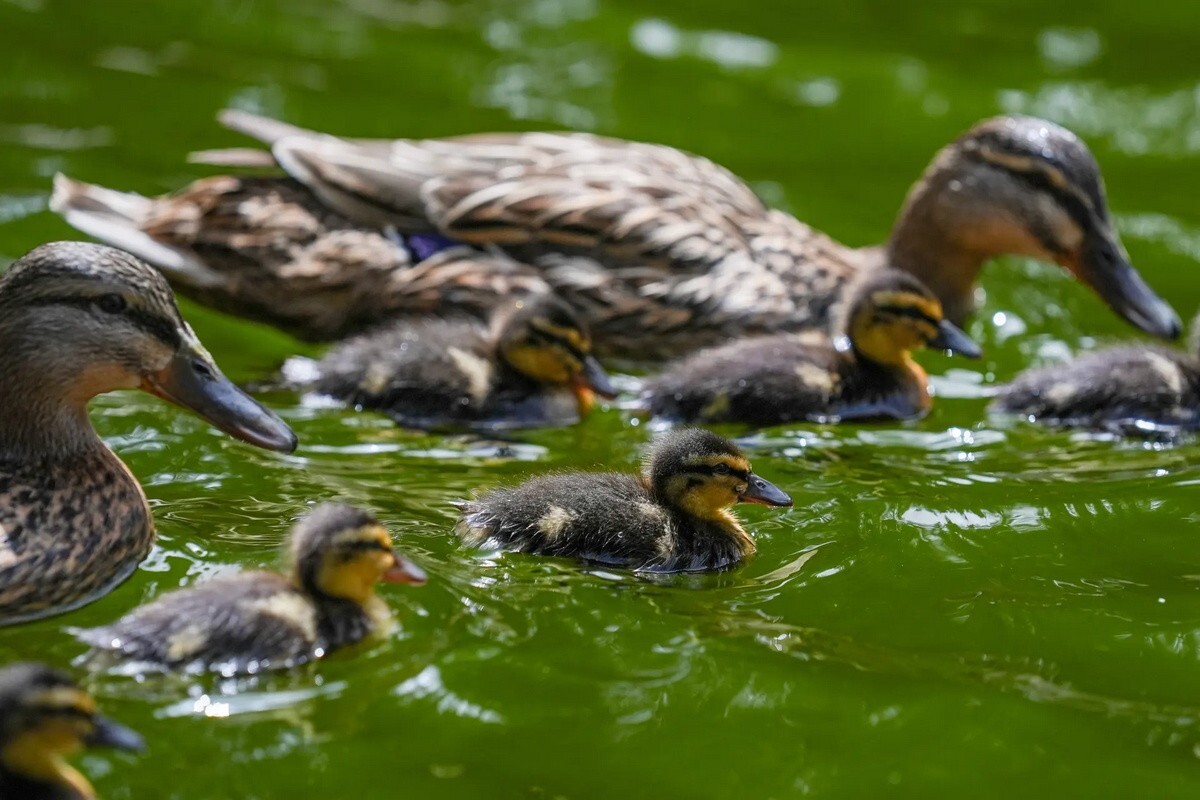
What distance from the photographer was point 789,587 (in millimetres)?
4117

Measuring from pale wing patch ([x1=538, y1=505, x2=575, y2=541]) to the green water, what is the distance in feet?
0.24

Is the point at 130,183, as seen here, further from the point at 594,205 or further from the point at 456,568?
the point at 456,568

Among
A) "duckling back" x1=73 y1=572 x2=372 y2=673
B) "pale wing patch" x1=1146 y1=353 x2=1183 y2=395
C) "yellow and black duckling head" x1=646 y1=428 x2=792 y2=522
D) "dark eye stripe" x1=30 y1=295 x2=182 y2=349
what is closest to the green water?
"duckling back" x1=73 y1=572 x2=372 y2=673

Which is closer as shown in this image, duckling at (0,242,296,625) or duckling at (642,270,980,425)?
duckling at (0,242,296,625)

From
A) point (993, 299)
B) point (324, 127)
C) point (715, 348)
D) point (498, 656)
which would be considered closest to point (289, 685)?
point (498, 656)

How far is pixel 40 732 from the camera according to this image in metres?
2.94

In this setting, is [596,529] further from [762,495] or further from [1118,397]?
[1118,397]

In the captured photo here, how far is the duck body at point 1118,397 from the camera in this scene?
545 centimetres

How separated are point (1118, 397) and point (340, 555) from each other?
8.78ft

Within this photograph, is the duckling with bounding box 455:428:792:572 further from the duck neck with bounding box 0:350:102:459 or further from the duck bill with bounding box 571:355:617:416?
the duck bill with bounding box 571:355:617:416

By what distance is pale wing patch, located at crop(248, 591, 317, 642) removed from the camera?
3568mm

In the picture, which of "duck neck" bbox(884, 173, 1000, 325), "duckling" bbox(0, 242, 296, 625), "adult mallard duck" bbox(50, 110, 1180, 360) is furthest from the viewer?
"duck neck" bbox(884, 173, 1000, 325)

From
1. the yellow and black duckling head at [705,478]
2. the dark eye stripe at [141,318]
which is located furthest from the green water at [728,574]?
the dark eye stripe at [141,318]

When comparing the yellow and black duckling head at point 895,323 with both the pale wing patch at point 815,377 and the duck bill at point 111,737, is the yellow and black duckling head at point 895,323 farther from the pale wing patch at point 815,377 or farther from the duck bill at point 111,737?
the duck bill at point 111,737
